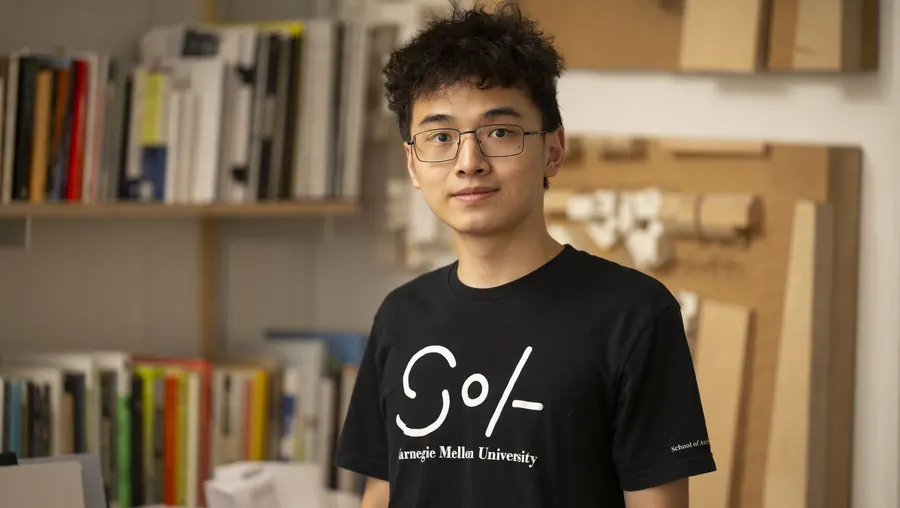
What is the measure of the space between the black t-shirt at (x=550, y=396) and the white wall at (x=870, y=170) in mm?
1083

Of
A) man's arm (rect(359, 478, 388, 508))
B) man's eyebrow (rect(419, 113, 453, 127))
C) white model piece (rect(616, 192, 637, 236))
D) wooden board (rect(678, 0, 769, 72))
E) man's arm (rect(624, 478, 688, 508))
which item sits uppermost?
wooden board (rect(678, 0, 769, 72))

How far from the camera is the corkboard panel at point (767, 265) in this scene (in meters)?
2.28

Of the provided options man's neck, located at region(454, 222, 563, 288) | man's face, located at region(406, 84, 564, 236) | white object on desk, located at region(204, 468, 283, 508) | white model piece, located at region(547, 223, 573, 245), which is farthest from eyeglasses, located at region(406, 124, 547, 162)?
white model piece, located at region(547, 223, 573, 245)

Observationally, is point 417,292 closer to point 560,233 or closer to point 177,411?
point 560,233

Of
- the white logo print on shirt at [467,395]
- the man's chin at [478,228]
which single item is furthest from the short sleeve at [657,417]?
the man's chin at [478,228]

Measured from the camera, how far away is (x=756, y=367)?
7.68 feet

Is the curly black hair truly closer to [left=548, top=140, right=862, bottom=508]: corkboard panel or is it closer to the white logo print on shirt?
the white logo print on shirt

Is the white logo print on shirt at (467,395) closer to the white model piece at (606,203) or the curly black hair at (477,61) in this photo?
the curly black hair at (477,61)

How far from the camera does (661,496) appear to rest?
1.30 meters

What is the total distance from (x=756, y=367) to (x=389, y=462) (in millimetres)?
1133

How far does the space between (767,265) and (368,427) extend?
1132 millimetres

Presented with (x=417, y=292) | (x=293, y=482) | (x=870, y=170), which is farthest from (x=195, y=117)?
(x=870, y=170)

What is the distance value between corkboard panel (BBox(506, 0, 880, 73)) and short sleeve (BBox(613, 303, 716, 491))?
47.2 inches

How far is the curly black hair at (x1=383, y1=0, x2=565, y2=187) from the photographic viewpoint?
139 cm
